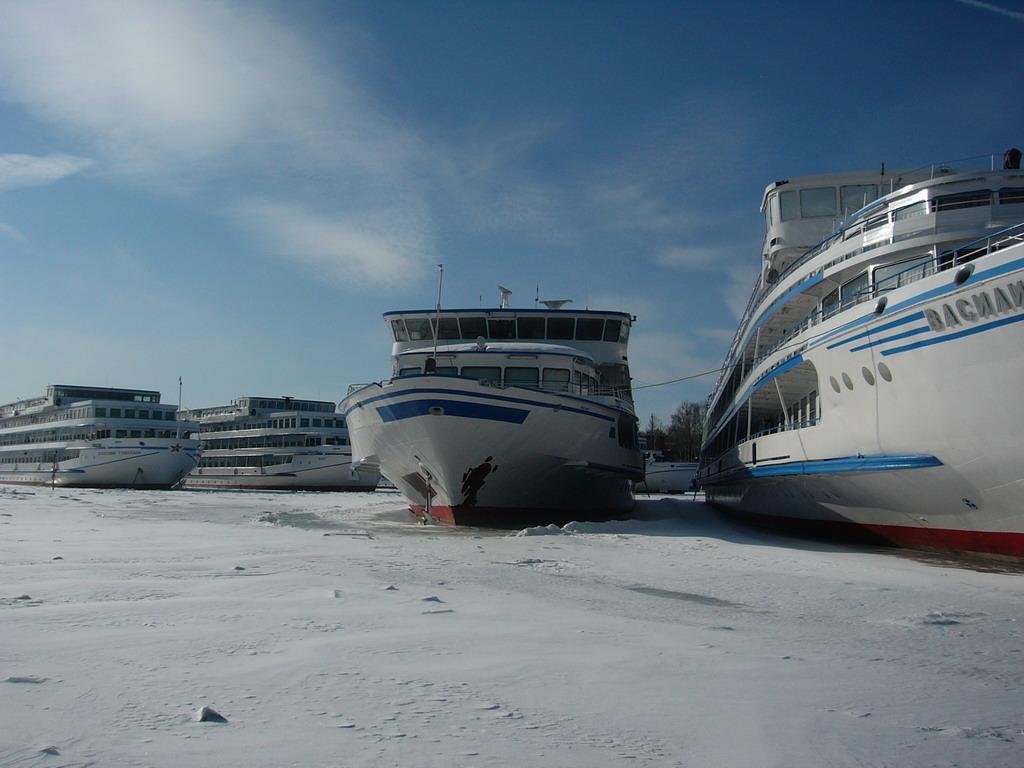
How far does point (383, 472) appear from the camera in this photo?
71.8 feet

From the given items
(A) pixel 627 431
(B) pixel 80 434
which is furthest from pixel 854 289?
(B) pixel 80 434

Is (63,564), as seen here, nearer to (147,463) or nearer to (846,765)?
(846,765)

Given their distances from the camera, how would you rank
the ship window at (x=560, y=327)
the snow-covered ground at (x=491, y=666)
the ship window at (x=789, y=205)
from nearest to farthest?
the snow-covered ground at (x=491, y=666) < the ship window at (x=789, y=205) < the ship window at (x=560, y=327)

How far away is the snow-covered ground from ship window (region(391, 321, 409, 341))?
14.7 metres

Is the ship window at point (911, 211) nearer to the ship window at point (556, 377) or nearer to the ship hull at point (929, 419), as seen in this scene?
the ship hull at point (929, 419)

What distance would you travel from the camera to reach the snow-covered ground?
312 centimetres

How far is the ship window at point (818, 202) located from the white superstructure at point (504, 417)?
19.6ft

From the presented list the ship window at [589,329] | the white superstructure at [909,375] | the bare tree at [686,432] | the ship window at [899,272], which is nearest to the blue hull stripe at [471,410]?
the white superstructure at [909,375]

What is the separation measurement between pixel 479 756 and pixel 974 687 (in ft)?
10.2

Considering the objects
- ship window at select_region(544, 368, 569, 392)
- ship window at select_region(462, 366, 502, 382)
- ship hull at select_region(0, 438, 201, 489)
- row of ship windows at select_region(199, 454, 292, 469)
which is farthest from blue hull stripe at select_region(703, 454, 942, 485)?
row of ship windows at select_region(199, 454, 292, 469)

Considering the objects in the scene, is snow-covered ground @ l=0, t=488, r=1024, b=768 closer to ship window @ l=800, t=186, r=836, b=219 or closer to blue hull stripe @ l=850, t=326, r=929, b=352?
blue hull stripe @ l=850, t=326, r=929, b=352

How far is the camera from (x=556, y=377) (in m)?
19.8

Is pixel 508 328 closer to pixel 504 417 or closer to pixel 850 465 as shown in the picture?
pixel 504 417

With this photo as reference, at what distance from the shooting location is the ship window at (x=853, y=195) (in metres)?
21.5
